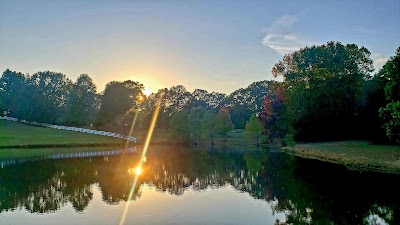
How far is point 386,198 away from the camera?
20.3 metres

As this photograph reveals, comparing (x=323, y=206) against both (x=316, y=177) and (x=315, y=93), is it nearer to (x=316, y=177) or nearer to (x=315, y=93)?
(x=316, y=177)

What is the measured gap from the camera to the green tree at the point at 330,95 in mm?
60000

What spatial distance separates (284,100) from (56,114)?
6047 cm

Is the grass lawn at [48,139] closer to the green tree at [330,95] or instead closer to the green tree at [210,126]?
the green tree at [210,126]

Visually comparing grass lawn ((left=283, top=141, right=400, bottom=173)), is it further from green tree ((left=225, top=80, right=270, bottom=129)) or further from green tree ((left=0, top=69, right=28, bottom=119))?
green tree ((left=0, top=69, right=28, bottom=119))

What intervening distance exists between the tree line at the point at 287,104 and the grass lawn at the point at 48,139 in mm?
14845

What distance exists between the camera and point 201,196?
2303 cm

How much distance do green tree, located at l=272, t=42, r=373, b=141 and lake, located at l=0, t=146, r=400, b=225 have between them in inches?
1086

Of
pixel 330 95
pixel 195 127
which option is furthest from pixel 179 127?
pixel 330 95

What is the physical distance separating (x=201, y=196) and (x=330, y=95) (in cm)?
4333

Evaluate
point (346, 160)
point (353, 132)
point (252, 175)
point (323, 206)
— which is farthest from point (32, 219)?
point (353, 132)

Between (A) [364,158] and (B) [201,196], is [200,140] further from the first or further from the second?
(B) [201,196]

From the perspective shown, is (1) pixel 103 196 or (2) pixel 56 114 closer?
(1) pixel 103 196

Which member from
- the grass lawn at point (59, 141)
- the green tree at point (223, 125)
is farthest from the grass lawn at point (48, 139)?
the green tree at point (223, 125)
